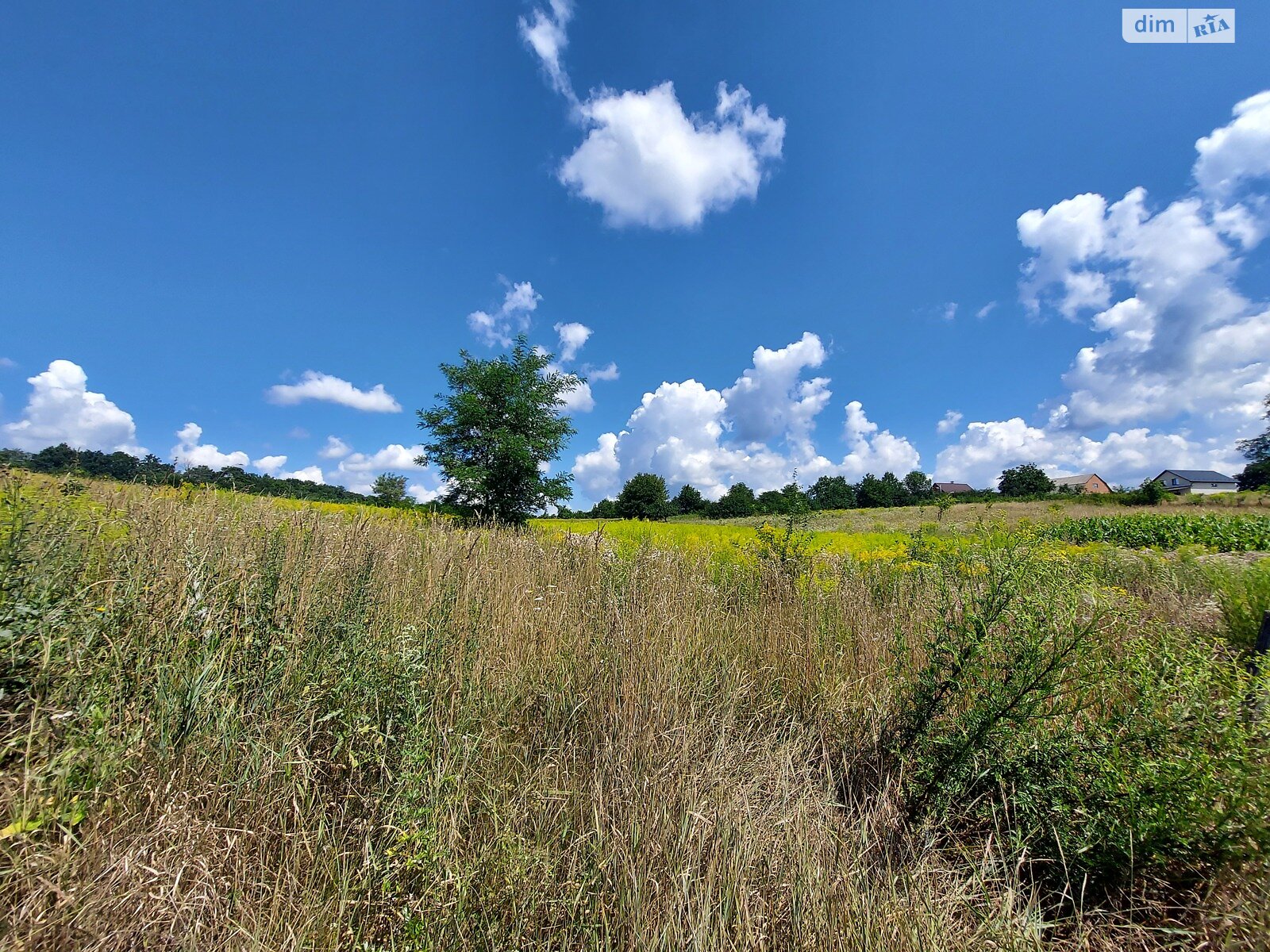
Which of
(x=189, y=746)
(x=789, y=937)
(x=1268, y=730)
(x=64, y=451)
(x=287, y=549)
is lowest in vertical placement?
(x=789, y=937)

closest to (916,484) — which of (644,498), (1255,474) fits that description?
(1255,474)

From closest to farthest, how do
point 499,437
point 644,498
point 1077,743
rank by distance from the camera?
point 1077,743 → point 499,437 → point 644,498

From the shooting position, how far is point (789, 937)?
1.49 meters

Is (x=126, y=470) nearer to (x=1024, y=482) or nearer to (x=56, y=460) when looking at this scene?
(x=56, y=460)

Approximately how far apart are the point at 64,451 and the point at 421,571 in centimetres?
401

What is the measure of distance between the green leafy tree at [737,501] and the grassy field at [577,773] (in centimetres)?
4819

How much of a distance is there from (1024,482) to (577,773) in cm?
8232

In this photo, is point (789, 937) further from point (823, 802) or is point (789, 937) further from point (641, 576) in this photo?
point (641, 576)

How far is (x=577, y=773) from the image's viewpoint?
88.4 inches

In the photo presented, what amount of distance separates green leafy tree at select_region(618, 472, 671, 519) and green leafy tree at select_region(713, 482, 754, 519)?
23.7 ft

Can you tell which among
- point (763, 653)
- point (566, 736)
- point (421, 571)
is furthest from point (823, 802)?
point (421, 571)

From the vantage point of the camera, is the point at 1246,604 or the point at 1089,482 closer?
the point at 1246,604

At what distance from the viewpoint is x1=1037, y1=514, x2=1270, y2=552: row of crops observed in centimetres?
1372

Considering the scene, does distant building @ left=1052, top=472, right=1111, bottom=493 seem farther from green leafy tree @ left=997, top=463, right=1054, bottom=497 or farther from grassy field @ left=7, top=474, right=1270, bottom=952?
grassy field @ left=7, top=474, right=1270, bottom=952
